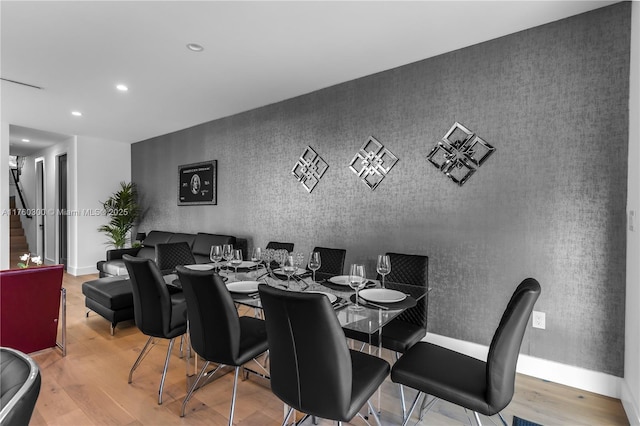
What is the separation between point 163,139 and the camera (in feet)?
19.8

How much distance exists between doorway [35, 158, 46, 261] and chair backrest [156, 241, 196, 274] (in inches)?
244

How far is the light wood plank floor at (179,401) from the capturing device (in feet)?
6.52

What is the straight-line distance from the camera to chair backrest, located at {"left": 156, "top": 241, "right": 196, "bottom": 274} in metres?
3.32

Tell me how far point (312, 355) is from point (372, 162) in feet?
7.69

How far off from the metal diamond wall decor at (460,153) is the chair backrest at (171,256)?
2700 millimetres

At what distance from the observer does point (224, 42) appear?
2.73m

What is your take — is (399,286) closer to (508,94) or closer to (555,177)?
(555,177)

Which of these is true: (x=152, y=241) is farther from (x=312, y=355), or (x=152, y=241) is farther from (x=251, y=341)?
(x=312, y=355)

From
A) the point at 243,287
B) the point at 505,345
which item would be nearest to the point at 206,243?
the point at 243,287

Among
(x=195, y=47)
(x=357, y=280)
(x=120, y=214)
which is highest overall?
(x=195, y=47)

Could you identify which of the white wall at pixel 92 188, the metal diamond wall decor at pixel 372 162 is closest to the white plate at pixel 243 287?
the metal diamond wall decor at pixel 372 162

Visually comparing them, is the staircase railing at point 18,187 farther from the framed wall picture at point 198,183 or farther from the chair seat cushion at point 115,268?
the framed wall picture at point 198,183

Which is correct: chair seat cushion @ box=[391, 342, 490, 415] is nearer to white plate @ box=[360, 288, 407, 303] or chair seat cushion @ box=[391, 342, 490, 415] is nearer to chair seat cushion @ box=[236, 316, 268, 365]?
white plate @ box=[360, 288, 407, 303]

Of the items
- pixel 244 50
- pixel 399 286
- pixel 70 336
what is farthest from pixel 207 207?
pixel 399 286
